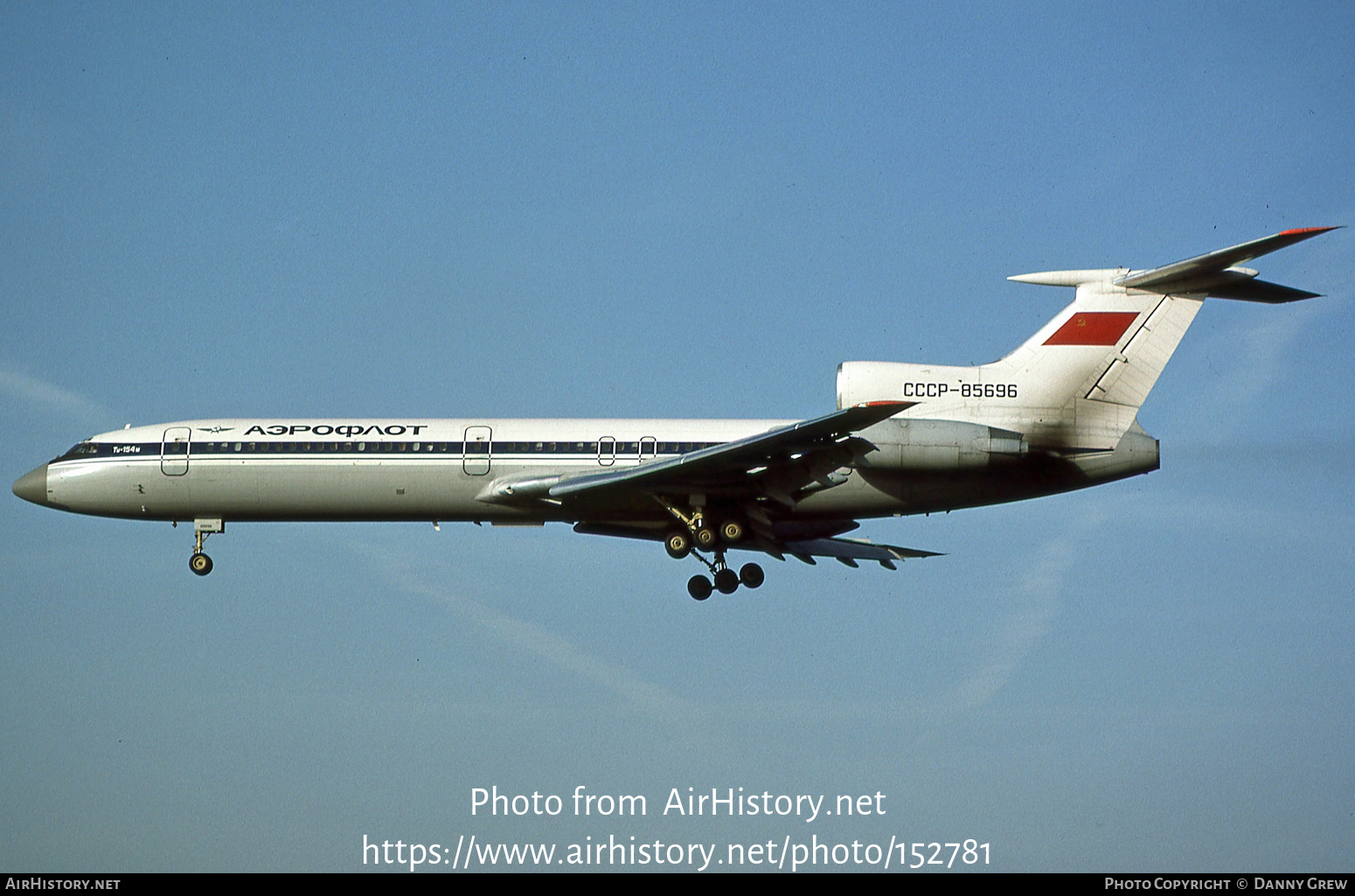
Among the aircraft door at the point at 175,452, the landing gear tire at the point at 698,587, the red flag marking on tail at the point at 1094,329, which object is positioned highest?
the red flag marking on tail at the point at 1094,329

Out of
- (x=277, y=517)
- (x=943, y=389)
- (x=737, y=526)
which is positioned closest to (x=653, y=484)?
(x=737, y=526)

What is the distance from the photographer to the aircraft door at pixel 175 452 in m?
34.8

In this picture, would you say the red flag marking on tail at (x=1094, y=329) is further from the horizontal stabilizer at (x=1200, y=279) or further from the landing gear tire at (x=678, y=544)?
the landing gear tire at (x=678, y=544)

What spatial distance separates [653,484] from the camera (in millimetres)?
32094

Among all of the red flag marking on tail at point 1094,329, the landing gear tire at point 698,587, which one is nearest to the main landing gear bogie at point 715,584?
the landing gear tire at point 698,587

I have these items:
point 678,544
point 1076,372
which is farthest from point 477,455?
point 1076,372

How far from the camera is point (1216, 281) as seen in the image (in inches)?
1225

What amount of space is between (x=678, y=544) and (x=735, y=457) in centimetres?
342

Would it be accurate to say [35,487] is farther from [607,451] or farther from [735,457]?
[735,457]

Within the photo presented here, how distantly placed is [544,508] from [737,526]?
4.27 meters

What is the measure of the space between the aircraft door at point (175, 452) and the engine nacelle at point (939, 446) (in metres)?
15.5

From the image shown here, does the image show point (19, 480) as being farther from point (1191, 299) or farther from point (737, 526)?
point (1191, 299)

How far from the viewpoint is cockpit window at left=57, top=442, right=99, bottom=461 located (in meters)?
35.7

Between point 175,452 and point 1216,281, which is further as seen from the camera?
point 175,452
